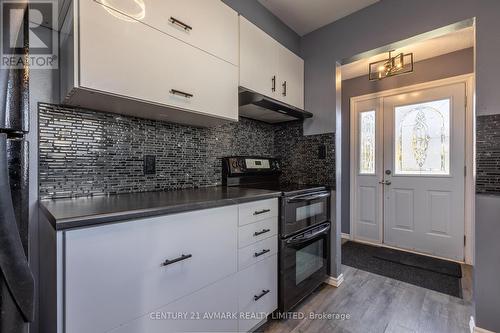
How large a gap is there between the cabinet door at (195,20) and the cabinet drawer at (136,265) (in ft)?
3.25

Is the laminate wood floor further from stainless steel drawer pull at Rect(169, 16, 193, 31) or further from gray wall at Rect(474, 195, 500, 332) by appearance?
stainless steel drawer pull at Rect(169, 16, 193, 31)

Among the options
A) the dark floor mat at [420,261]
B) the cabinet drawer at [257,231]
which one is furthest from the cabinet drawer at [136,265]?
the dark floor mat at [420,261]

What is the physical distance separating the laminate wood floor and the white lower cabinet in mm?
385

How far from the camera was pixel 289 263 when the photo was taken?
5.31 feet

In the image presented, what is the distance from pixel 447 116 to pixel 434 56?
29.8 inches

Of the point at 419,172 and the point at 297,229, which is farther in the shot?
the point at 419,172

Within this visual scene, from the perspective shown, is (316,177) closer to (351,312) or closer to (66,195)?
(351,312)

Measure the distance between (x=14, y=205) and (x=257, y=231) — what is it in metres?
1.13

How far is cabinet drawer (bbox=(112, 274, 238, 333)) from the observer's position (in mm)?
943

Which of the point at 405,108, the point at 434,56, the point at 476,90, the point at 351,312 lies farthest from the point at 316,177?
the point at 434,56

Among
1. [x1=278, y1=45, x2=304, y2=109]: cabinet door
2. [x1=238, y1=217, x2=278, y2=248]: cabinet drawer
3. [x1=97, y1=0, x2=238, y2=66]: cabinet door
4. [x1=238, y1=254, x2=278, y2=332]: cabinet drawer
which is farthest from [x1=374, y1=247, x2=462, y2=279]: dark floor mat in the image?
[x1=97, y1=0, x2=238, y2=66]: cabinet door

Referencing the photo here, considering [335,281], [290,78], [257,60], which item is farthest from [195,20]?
[335,281]

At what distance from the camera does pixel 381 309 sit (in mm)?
1743

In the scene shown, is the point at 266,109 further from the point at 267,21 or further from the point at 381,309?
the point at 381,309
